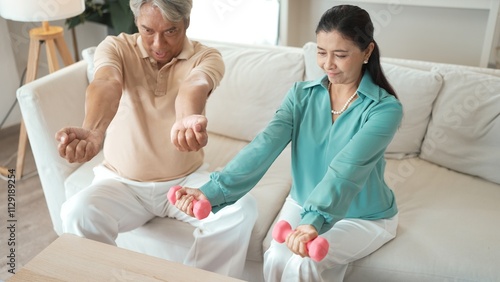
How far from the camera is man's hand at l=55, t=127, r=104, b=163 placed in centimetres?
114

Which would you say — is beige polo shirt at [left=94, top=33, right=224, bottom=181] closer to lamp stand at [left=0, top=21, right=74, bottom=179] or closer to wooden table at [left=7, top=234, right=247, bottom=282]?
wooden table at [left=7, top=234, right=247, bottom=282]

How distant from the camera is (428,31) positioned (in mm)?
2439

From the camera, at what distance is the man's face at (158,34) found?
1348 millimetres

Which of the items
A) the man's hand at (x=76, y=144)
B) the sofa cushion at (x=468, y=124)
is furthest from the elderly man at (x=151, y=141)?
the sofa cushion at (x=468, y=124)

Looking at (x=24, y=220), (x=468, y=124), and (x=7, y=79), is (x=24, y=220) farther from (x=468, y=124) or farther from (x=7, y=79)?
(x=468, y=124)

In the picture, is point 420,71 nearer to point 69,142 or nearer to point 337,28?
point 337,28

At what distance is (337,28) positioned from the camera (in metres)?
1.25

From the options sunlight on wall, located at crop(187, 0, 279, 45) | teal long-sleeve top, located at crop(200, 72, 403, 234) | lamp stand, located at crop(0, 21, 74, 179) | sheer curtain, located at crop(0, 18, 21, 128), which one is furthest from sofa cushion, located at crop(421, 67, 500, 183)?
sheer curtain, located at crop(0, 18, 21, 128)

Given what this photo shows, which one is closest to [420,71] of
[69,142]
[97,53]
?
[97,53]

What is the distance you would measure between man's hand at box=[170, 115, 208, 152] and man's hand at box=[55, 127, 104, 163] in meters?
0.21

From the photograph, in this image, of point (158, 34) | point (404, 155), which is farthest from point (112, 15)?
point (404, 155)

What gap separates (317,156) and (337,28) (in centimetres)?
39

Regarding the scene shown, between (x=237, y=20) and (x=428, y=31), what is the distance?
3.49ft

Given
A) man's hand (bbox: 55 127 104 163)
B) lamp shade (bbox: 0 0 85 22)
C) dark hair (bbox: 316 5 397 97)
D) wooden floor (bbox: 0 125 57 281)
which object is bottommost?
wooden floor (bbox: 0 125 57 281)
